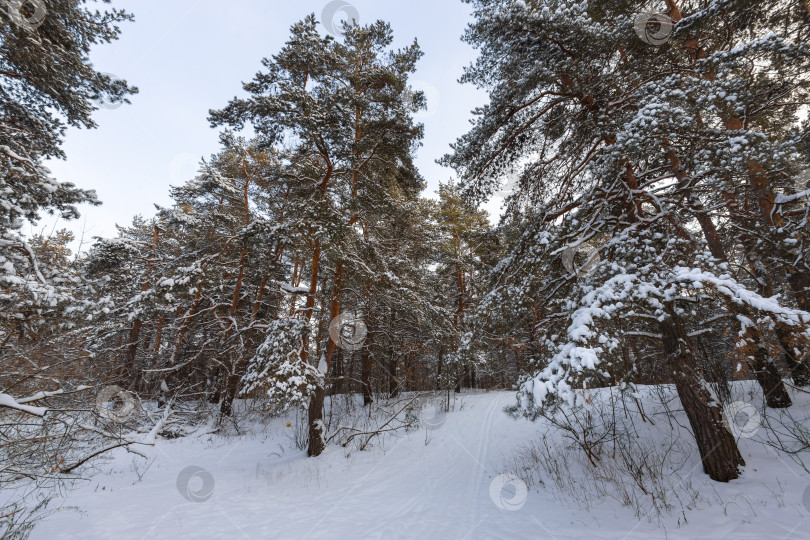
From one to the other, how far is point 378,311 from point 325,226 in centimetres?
575

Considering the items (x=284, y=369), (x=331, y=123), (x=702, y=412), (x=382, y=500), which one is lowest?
(x=382, y=500)

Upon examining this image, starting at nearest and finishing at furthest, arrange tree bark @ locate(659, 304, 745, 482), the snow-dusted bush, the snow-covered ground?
the snow-covered ground → tree bark @ locate(659, 304, 745, 482) → the snow-dusted bush

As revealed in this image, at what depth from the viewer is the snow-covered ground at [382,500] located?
3975mm

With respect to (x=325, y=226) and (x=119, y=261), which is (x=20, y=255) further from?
(x=119, y=261)

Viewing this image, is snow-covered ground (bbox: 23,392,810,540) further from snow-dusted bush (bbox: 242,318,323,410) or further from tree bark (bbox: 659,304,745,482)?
snow-dusted bush (bbox: 242,318,323,410)

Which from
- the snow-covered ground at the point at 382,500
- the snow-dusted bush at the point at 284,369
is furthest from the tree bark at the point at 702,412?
the snow-dusted bush at the point at 284,369

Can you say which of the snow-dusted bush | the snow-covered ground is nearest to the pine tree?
the snow-dusted bush

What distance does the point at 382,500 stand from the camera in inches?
236

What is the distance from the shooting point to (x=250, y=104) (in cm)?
761

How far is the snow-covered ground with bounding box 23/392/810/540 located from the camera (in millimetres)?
3975

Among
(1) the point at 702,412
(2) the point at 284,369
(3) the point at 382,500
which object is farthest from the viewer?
(2) the point at 284,369

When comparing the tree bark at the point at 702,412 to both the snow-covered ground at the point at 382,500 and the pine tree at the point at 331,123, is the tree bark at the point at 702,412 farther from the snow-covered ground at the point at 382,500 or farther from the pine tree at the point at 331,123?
the pine tree at the point at 331,123

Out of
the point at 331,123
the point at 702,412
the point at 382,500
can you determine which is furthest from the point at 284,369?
the point at 702,412

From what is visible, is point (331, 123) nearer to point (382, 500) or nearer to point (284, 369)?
point (284, 369)
